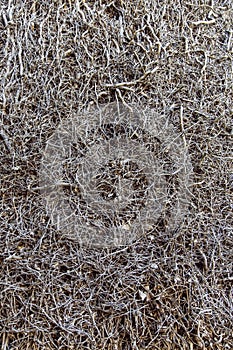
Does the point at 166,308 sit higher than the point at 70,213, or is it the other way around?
the point at 70,213

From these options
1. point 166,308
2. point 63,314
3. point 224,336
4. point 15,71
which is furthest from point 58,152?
point 224,336

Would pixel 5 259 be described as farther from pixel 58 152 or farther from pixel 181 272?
Result: pixel 181 272

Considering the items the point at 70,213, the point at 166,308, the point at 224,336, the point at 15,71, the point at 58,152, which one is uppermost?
the point at 15,71

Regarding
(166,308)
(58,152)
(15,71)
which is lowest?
(166,308)

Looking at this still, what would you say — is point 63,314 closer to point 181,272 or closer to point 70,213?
point 70,213

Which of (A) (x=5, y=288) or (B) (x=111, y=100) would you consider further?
(B) (x=111, y=100)

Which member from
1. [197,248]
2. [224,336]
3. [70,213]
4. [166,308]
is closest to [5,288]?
[70,213]
